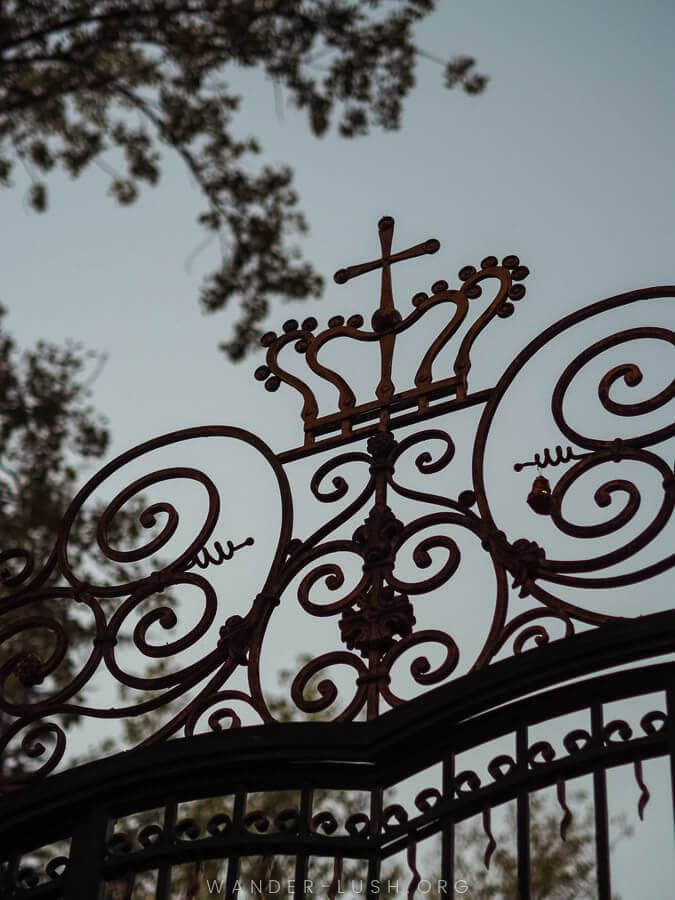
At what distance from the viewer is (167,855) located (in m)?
3.78

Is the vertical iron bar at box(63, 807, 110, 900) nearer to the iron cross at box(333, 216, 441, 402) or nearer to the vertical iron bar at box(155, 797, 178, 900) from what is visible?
the vertical iron bar at box(155, 797, 178, 900)

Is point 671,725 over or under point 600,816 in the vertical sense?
over

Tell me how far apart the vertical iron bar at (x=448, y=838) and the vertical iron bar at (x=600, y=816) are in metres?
0.35

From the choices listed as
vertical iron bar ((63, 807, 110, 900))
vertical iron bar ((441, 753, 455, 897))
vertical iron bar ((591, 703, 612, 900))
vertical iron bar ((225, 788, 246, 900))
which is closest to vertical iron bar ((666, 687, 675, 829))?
vertical iron bar ((591, 703, 612, 900))

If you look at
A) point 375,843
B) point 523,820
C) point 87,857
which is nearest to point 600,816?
point 523,820

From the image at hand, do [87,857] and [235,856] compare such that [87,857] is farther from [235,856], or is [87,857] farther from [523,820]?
[523,820]

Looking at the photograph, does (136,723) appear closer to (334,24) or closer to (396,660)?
(396,660)

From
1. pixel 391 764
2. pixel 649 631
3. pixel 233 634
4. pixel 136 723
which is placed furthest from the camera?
pixel 136 723

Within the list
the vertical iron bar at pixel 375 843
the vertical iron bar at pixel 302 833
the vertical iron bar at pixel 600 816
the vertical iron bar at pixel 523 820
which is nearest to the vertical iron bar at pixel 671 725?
the vertical iron bar at pixel 600 816

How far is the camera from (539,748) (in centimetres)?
356

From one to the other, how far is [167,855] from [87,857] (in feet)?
0.86

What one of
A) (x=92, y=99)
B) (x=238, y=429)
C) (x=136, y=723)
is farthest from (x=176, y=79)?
(x=136, y=723)

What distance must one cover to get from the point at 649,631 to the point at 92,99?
240 centimetres

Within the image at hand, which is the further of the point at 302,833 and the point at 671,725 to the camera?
the point at 302,833
